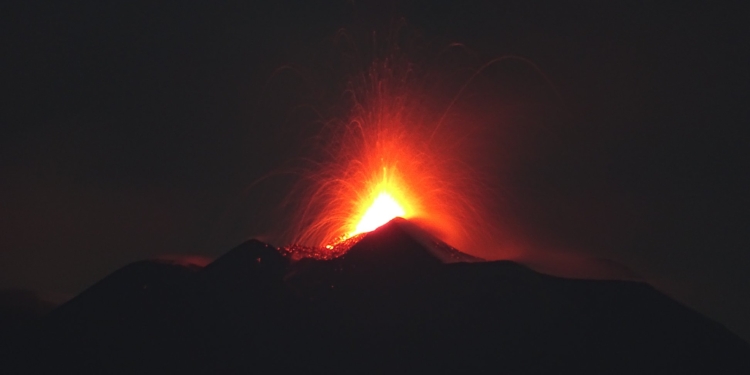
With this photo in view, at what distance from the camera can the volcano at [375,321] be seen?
47000 mm

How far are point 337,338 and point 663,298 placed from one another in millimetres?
18044

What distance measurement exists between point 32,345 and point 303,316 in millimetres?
14829

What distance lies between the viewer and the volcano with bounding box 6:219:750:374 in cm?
4700

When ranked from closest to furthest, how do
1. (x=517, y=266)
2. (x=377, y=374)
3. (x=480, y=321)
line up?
(x=377, y=374) → (x=480, y=321) → (x=517, y=266)

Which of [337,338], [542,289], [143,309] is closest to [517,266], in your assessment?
[542,289]

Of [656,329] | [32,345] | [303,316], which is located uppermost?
[656,329]

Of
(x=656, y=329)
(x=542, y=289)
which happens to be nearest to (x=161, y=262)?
(x=542, y=289)

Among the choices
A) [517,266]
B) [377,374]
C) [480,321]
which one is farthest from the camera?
[517,266]

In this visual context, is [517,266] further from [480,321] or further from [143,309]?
[143,309]

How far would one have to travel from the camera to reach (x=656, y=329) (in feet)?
168

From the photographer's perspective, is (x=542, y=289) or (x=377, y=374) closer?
(x=377, y=374)

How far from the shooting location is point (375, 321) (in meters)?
48.6

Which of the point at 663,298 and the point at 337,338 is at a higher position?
the point at 663,298

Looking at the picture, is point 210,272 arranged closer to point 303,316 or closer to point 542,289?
point 303,316
